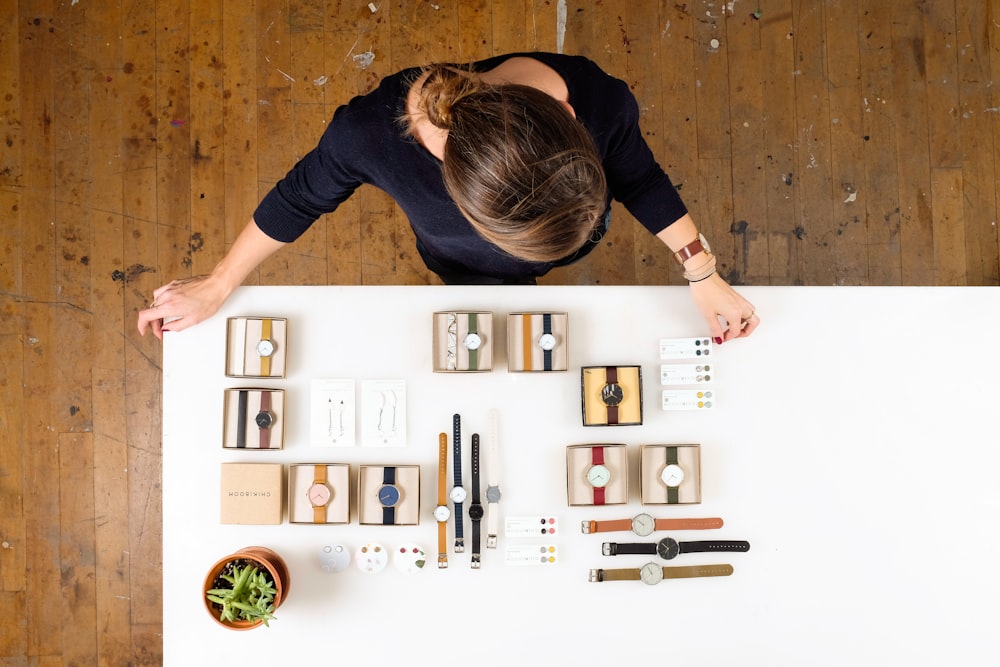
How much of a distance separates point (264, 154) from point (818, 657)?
80.6 inches

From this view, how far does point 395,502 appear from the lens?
142 cm

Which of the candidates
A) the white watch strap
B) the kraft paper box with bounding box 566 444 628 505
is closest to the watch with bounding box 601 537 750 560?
the kraft paper box with bounding box 566 444 628 505

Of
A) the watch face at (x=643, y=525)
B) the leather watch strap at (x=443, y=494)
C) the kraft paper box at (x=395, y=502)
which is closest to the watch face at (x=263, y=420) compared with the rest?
the kraft paper box at (x=395, y=502)

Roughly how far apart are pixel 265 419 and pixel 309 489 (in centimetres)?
17

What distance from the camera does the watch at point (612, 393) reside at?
1.43 metres

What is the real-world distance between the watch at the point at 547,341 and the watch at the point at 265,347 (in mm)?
565

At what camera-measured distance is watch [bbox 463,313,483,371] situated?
4.62ft

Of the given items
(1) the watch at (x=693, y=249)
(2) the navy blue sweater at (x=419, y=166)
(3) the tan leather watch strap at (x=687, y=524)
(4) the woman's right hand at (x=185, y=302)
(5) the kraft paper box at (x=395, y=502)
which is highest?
(2) the navy blue sweater at (x=419, y=166)

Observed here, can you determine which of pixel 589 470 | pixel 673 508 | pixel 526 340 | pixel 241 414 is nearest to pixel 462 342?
pixel 526 340

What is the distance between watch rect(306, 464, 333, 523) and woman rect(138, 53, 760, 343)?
41 centimetres

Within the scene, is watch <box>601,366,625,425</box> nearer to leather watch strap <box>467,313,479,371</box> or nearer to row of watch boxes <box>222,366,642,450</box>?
row of watch boxes <box>222,366,642,450</box>

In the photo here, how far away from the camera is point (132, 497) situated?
2.12 meters

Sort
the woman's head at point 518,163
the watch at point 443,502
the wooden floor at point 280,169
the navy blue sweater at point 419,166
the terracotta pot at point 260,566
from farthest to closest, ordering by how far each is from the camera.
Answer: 1. the wooden floor at point 280,169
2. the watch at point 443,502
3. the terracotta pot at point 260,566
4. the navy blue sweater at point 419,166
5. the woman's head at point 518,163

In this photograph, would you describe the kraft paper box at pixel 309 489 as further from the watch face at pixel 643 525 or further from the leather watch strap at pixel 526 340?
the watch face at pixel 643 525
